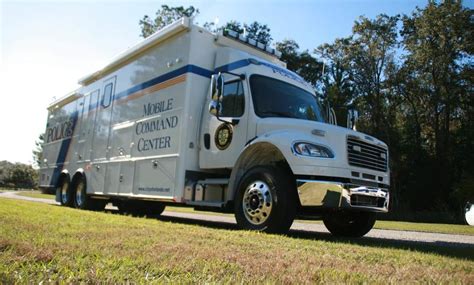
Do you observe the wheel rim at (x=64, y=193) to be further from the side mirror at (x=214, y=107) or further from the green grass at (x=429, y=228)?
the green grass at (x=429, y=228)

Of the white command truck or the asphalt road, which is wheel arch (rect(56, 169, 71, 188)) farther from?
the asphalt road

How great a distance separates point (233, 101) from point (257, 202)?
208 cm

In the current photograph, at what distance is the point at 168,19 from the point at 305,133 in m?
33.2

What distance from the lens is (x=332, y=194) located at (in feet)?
20.5

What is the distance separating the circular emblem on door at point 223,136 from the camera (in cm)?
799

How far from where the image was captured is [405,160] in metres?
35.2

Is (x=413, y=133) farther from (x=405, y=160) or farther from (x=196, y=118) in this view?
(x=196, y=118)

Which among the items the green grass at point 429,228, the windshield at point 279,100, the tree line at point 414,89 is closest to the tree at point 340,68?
the tree line at point 414,89

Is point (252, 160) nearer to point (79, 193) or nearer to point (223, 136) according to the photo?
point (223, 136)

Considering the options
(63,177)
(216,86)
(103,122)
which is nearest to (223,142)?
(216,86)

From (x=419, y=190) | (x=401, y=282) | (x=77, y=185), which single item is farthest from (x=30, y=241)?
(x=419, y=190)

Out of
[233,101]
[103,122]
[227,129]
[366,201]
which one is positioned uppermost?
[103,122]

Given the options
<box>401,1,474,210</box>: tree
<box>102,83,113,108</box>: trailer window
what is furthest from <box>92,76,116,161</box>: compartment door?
<box>401,1,474,210</box>: tree

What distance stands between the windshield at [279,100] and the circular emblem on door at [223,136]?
69cm
